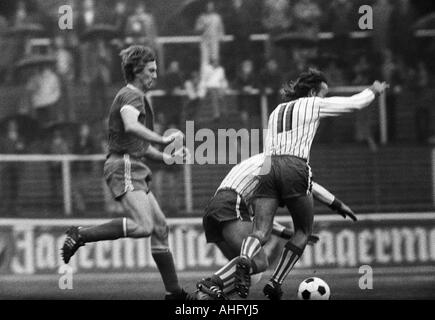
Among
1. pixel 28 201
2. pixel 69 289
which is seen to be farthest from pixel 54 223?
pixel 69 289

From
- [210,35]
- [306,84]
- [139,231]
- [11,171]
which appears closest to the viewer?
[139,231]

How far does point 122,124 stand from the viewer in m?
7.95

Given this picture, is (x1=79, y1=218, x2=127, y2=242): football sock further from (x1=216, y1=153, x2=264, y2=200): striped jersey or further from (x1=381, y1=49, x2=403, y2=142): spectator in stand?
(x1=381, y1=49, x2=403, y2=142): spectator in stand

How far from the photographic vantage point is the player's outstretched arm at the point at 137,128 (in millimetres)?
7625

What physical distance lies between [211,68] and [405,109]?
6.92 ft

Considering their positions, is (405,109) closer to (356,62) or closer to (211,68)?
(356,62)

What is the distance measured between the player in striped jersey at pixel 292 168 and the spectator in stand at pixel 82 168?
4008mm

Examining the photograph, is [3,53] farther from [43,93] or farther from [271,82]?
[271,82]

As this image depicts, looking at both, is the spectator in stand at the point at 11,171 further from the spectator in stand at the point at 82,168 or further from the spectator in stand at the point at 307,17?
the spectator in stand at the point at 307,17

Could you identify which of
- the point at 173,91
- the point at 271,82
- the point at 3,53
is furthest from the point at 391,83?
the point at 3,53

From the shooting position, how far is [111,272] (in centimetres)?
1173

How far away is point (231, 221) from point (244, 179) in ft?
1.10

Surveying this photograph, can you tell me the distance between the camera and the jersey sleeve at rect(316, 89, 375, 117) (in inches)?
315

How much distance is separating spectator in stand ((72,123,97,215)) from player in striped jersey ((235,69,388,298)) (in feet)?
13.1
